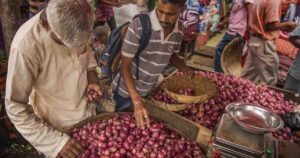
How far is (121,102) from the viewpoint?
298 cm

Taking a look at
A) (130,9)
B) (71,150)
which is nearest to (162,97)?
(71,150)

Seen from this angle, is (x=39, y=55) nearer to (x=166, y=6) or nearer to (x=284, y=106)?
(x=166, y=6)

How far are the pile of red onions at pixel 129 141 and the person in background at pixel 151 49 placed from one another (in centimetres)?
13

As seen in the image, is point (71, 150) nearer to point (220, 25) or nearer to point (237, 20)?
point (237, 20)

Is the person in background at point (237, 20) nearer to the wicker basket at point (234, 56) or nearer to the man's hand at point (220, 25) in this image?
the wicker basket at point (234, 56)

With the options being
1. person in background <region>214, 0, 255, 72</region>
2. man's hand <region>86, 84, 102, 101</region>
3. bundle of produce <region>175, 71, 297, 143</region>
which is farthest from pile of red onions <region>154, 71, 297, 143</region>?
person in background <region>214, 0, 255, 72</region>

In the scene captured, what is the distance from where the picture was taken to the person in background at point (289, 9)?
5770mm

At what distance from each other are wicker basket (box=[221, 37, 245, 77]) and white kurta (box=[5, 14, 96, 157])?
114 inches

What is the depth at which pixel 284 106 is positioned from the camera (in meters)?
3.27

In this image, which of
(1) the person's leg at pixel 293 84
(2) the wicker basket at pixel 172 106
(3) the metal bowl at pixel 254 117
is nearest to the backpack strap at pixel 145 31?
(2) the wicker basket at pixel 172 106

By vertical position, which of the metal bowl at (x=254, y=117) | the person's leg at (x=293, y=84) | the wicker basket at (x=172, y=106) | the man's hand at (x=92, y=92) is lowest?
the person's leg at (x=293, y=84)

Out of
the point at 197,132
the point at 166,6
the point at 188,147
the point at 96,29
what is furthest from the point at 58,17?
the point at 96,29

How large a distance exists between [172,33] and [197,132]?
0.91 m

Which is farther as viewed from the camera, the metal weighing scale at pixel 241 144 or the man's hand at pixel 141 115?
the man's hand at pixel 141 115
